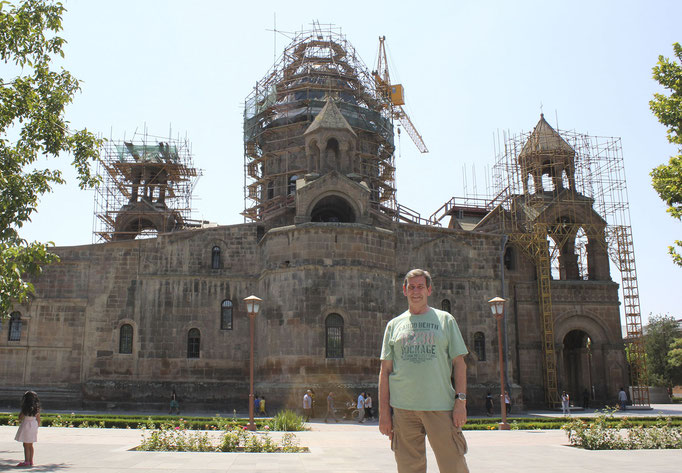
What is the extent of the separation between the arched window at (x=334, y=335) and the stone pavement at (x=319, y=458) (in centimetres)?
1167

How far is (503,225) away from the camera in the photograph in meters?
39.5

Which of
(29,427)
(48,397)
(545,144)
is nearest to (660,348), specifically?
(545,144)

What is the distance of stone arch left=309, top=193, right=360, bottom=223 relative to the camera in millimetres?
33344

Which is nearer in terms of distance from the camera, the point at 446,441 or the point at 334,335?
the point at 446,441

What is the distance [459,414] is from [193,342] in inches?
1120

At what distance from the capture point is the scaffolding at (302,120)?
4081 cm

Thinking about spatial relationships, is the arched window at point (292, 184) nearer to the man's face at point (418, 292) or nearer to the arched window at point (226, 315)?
the arched window at point (226, 315)

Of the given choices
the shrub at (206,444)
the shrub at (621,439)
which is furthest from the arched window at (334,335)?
the shrub at (621,439)

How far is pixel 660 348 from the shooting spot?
64.8 metres

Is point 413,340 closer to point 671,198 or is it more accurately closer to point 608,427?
point 608,427

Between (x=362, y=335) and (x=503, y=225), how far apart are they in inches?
562

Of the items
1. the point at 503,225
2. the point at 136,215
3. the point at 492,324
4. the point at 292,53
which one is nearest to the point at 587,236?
the point at 503,225

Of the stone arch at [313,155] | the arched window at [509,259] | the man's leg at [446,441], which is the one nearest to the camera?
the man's leg at [446,441]

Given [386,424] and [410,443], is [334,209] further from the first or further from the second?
[410,443]
